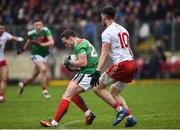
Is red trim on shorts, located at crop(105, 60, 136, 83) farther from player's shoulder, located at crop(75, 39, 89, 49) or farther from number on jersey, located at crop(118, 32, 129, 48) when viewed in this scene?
player's shoulder, located at crop(75, 39, 89, 49)

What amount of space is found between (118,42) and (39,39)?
9070 mm

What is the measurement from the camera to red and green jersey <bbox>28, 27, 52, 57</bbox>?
22031 millimetres

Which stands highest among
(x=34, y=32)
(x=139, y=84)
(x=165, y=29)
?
(x=34, y=32)

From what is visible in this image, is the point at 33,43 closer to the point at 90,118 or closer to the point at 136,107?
the point at 136,107

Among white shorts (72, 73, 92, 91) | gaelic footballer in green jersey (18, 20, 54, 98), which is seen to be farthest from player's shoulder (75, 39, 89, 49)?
gaelic footballer in green jersey (18, 20, 54, 98)

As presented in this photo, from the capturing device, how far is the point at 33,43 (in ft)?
72.5

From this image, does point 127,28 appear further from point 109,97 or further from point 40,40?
point 109,97

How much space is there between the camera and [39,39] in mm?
22172

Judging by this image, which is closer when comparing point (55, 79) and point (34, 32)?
point (34, 32)

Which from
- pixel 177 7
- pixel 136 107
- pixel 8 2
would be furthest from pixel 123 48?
pixel 8 2

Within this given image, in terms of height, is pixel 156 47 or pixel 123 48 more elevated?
pixel 123 48

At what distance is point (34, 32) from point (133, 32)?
36.4ft

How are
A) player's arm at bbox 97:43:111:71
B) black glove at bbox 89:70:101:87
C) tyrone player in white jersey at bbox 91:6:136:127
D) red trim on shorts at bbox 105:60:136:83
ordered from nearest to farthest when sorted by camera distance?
black glove at bbox 89:70:101:87, player's arm at bbox 97:43:111:71, tyrone player in white jersey at bbox 91:6:136:127, red trim on shorts at bbox 105:60:136:83

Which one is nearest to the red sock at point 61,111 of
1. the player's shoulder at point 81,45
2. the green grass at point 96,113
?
the green grass at point 96,113
